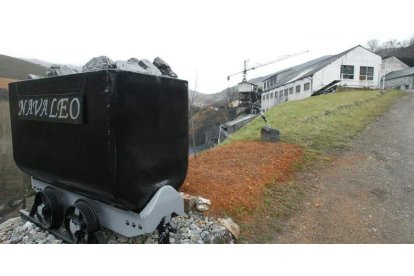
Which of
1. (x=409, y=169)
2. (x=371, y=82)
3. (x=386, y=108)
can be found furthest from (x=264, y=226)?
(x=371, y=82)

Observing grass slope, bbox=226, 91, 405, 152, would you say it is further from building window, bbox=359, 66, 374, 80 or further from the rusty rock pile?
building window, bbox=359, 66, 374, 80

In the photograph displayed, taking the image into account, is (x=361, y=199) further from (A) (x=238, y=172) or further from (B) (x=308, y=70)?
(B) (x=308, y=70)

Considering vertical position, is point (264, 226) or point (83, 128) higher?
point (83, 128)

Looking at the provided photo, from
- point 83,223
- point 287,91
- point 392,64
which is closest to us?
point 83,223

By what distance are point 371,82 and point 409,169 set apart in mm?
26460

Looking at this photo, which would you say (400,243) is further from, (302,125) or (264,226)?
(302,125)

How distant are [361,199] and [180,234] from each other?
136 inches

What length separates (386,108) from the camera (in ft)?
47.9

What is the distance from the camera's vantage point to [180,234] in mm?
3686

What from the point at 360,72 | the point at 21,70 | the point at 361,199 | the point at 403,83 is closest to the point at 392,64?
the point at 403,83

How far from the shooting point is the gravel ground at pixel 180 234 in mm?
3439

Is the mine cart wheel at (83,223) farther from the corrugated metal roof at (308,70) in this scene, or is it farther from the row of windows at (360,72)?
the row of windows at (360,72)

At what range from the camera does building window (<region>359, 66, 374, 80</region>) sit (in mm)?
28688

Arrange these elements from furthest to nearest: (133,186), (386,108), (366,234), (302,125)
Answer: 1. (386,108)
2. (302,125)
3. (366,234)
4. (133,186)
